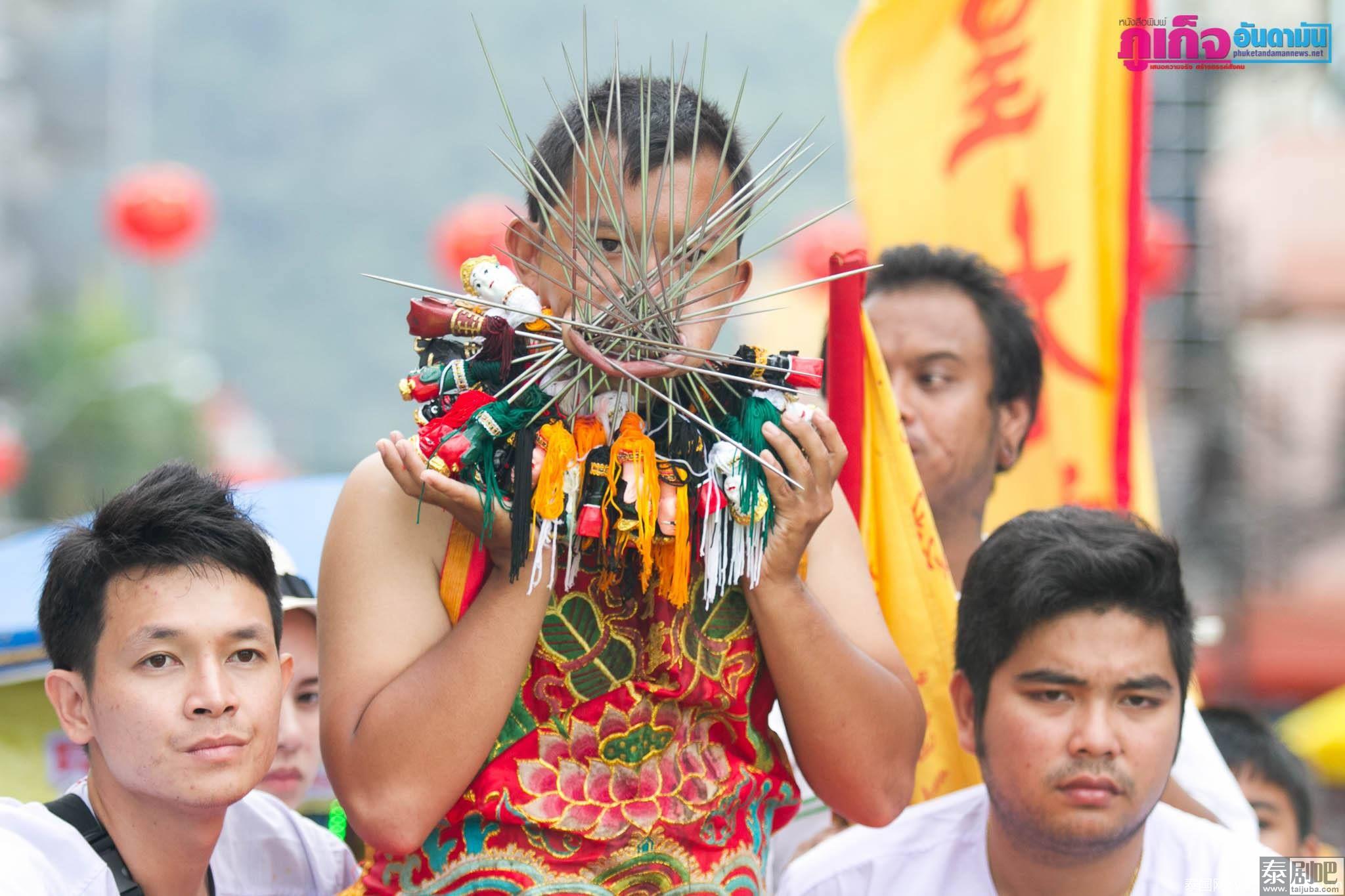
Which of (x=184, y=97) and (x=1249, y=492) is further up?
(x=184, y=97)

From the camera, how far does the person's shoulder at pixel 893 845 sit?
7.57ft

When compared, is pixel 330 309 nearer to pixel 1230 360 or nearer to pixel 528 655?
pixel 1230 360

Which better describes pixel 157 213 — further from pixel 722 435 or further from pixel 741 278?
→ pixel 722 435

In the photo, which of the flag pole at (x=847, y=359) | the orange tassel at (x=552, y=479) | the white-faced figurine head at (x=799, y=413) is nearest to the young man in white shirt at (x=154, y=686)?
the orange tassel at (x=552, y=479)

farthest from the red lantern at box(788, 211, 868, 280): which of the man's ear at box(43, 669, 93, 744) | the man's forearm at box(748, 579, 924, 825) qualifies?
the man's ear at box(43, 669, 93, 744)

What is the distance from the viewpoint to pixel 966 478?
111 inches

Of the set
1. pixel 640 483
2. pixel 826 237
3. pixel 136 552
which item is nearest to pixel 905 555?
pixel 640 483

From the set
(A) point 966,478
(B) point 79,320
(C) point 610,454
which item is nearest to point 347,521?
(C) point 610,454

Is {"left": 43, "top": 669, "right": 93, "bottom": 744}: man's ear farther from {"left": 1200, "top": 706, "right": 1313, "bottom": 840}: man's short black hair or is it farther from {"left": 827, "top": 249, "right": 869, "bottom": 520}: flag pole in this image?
{"left": 1200, "top": 706, "right": 1313, "bottom": 840}: man's short black hair

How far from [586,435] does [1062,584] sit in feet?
2.76

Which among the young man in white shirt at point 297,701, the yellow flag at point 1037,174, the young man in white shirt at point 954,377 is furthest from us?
the yellow flag at point 1037,174

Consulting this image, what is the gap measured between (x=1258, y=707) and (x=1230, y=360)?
8.55ft

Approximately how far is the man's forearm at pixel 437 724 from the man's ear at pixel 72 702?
0.38 metres

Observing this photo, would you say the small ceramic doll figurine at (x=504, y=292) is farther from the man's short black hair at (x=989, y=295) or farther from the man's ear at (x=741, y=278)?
the man's short black hair at (x=989, y=295)
